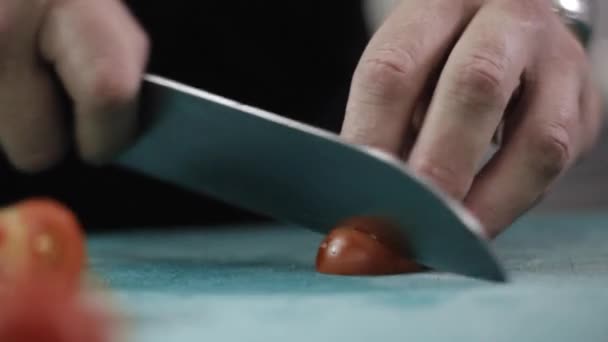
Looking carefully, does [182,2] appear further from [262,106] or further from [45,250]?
[45,250]

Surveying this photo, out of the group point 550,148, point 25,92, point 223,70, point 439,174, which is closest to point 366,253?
point 439,174

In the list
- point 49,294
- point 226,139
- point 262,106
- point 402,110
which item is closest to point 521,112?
point 402,110

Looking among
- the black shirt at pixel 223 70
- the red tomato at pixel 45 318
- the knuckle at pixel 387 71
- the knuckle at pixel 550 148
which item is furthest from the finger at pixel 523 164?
the black shirt at pixel 223 70

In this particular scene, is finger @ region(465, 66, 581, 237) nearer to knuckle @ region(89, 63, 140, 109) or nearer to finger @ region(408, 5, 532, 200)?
finger @ region(408, 5, 532, 200)

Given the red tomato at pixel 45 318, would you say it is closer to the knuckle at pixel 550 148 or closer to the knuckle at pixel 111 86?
the knuckle at pixel 111 86

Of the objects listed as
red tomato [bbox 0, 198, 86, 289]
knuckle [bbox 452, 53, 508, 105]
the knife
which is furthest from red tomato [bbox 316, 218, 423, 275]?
red tomato [bbox 0, 198, 86, 289]

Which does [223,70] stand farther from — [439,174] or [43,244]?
[43,244]
